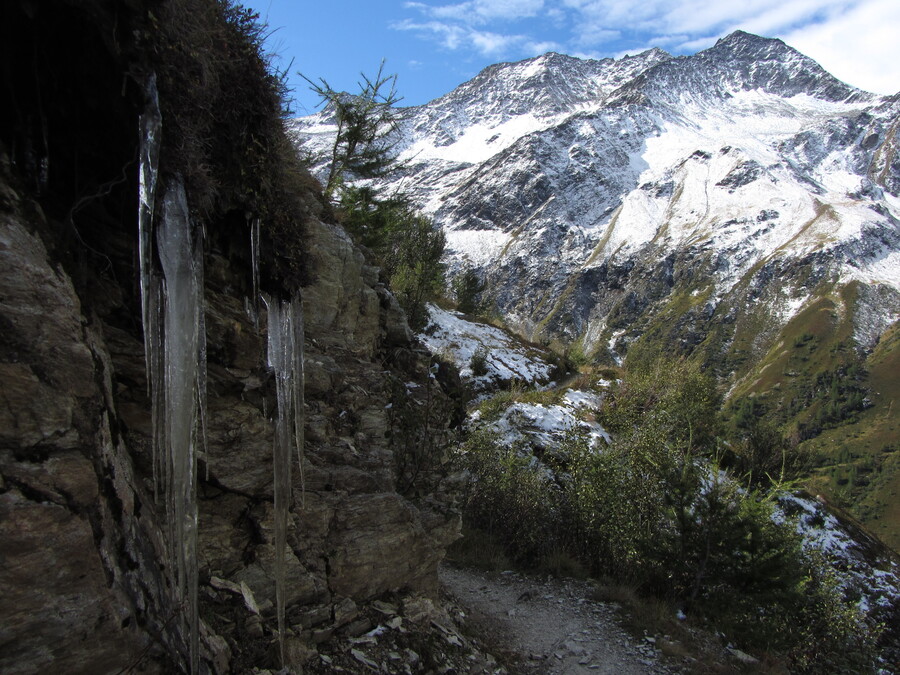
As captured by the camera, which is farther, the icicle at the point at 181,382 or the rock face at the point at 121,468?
the icicle at the point at 181,382

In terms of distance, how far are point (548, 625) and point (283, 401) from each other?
735 centimetres

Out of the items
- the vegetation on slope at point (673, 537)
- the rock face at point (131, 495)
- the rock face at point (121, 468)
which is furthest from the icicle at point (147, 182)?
the vegetation on slope at point (673, 537)

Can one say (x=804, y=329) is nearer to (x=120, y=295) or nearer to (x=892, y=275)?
(x=892, y=275)

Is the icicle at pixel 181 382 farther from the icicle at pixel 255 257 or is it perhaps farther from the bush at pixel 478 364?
the bush at pixel 478 364

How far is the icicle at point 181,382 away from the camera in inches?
154

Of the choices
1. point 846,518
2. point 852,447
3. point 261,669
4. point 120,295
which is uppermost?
point 120,295

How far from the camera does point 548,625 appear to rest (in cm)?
1005

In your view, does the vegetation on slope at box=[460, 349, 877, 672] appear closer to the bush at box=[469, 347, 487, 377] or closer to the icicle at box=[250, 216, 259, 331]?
the icicle at box=[250, 216, 259, 331]

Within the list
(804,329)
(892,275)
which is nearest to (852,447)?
(804,329)

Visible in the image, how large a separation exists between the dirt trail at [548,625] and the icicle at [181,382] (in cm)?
581

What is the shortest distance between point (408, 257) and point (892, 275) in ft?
729

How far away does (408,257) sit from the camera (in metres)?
31.3

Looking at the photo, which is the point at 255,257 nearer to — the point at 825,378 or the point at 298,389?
the point at 298,389

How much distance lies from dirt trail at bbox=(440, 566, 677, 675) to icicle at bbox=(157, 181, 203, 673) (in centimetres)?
581
